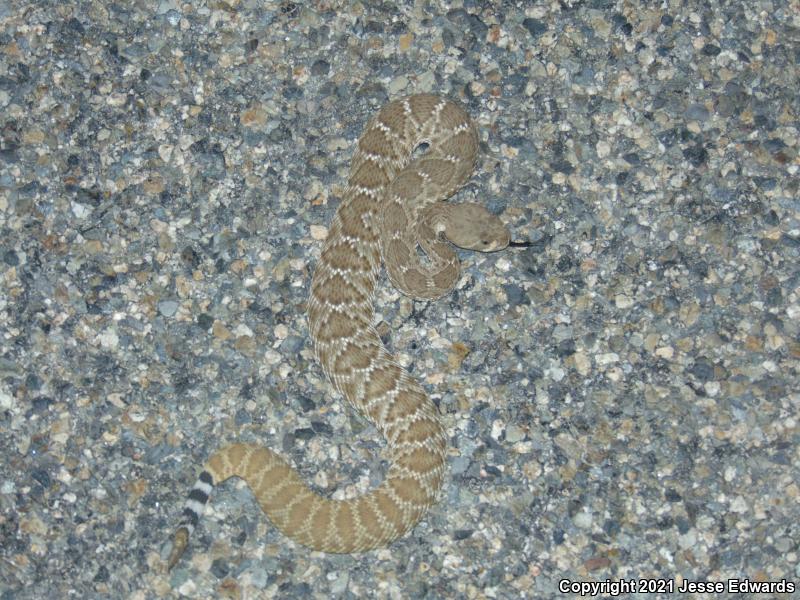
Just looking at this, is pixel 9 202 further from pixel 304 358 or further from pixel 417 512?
pixel 417 512

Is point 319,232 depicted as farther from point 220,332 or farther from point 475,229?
point 475,229

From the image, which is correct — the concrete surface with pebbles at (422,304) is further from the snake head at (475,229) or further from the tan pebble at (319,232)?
the snake head at (475,229)

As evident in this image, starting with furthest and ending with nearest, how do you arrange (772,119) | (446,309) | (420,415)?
(772,119)
(446,309)
(420,415)

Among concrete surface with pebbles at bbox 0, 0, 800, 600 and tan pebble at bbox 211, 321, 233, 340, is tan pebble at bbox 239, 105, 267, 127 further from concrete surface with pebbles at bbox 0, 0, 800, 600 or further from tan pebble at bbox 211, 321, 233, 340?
tan pebble at bbox 211, 321, 233, 340

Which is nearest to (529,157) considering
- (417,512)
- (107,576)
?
(417,512)

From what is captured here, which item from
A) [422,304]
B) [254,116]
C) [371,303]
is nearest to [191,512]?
[371,303]

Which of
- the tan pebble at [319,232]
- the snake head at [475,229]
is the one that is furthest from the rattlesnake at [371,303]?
the tan pebble at [319,232]
